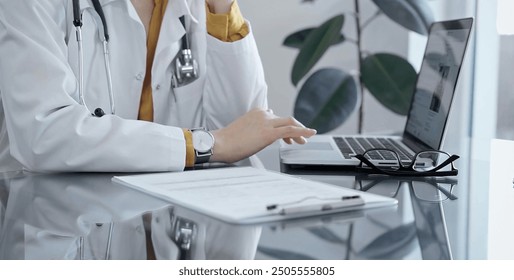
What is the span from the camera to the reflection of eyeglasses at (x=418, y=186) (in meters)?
0.93

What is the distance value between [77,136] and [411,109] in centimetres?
84

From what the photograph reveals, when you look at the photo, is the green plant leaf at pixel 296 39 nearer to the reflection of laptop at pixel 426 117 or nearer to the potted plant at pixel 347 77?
the potted plant at pixel 347 77

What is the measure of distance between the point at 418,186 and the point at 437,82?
0.42 m

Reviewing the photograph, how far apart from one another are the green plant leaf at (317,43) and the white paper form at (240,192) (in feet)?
5.43

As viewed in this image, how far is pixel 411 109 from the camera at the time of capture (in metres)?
1.59

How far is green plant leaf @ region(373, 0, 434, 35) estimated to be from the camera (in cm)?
260

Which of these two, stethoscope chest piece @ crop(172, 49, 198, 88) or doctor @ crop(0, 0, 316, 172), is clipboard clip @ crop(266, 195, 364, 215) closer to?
doctor @ crop(0, 0, 316, 172)

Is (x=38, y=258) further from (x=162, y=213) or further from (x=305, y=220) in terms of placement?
(x=305, y=220)

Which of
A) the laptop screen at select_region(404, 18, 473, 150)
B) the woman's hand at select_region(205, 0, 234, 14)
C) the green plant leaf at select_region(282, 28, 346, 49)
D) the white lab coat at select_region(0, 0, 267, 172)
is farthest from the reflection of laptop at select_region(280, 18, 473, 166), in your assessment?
the green plant leaf at select_region(282, 28, 346, 49)

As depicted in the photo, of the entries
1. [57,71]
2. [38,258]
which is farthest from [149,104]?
[38,258]

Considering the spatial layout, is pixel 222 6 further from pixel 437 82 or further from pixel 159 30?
pixel 437 82

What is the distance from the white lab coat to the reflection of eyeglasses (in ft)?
1.01

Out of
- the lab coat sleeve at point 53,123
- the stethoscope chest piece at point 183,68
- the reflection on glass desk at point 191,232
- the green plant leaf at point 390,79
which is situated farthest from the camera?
the green plant leaf at point 390,79

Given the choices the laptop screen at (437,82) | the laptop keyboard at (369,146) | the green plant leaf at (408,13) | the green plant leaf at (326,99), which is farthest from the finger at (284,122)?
the green plant leaf at (408,13)
